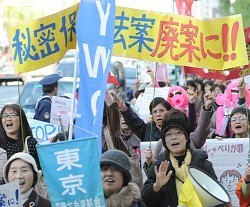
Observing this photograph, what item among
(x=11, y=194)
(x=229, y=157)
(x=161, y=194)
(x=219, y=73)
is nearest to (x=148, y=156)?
(x=229, y=157)

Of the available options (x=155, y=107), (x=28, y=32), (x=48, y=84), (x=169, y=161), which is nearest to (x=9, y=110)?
(x=28, y=32)

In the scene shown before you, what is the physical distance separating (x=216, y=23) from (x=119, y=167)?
2649 mm

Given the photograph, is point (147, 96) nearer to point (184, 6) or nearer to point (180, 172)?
point (184, 6)

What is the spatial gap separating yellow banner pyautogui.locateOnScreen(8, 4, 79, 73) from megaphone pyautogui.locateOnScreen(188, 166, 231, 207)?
185cm

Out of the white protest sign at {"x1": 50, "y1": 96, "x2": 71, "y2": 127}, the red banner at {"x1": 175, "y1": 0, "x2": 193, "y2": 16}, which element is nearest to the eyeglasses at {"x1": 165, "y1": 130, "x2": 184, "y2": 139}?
the white protest sign at {"x1": 50, "y1": 96, "x2": 71, "y2": 127}

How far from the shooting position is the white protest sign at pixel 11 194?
19.4ft

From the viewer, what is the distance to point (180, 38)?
27.7ft

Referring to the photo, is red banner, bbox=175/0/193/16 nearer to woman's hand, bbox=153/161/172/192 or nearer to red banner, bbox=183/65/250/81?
red banner, bbox=183/65/250/81

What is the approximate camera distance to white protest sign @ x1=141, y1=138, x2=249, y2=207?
868cm

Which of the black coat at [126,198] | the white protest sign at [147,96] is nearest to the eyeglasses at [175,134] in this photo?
the black coat at [126,198]

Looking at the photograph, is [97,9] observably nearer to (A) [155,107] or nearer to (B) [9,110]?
(B) [9,110]

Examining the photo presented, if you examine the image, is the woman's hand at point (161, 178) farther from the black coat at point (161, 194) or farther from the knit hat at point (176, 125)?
the knit hat at point (176, 125)

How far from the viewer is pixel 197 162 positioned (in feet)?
22.0

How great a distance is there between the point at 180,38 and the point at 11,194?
3.09 metres
